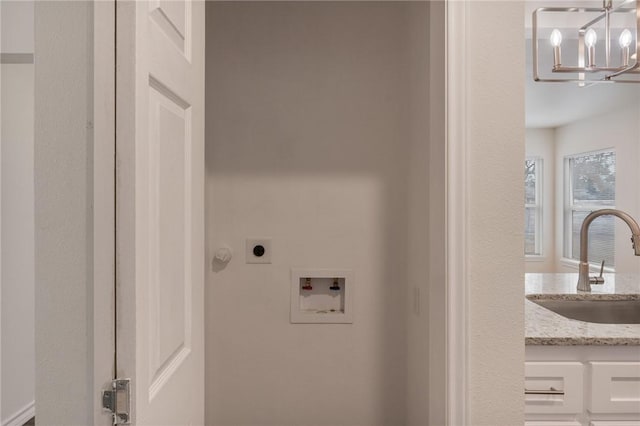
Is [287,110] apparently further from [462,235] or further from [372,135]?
[462,235]

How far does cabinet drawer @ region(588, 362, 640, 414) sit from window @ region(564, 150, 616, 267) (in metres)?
3.42

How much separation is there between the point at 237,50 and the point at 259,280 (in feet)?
3.64

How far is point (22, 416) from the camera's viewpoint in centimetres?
67

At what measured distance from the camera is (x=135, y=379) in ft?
2.52

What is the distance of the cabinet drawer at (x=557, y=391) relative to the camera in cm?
138

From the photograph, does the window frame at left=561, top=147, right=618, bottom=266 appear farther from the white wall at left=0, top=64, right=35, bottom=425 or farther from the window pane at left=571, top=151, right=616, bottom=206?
the white wall at left=0, top=64, right=35, bottom=425

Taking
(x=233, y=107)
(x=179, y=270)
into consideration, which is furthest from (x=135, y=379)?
(x=233, y=107)

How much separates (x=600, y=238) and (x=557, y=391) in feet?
12.9

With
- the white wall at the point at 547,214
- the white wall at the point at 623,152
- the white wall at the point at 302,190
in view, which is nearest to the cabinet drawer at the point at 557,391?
the white wall at the point at 302,190

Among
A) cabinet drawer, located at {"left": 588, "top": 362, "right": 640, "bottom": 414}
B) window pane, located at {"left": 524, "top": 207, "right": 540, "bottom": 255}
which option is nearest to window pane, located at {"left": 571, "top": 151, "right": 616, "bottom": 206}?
window pane, located at {"left": 524, "top": 207, "right": 540, "bottom": 255}

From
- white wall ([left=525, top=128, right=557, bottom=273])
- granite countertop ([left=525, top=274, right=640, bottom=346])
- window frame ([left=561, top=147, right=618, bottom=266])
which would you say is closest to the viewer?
granite countertop ([left=525, top=274, right=640, bottom=346])

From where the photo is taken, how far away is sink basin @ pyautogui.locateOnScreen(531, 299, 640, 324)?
1986mm

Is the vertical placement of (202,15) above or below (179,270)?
above

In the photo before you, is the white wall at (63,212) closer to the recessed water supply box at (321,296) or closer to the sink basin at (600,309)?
the recessed water supply box at (321,296)
